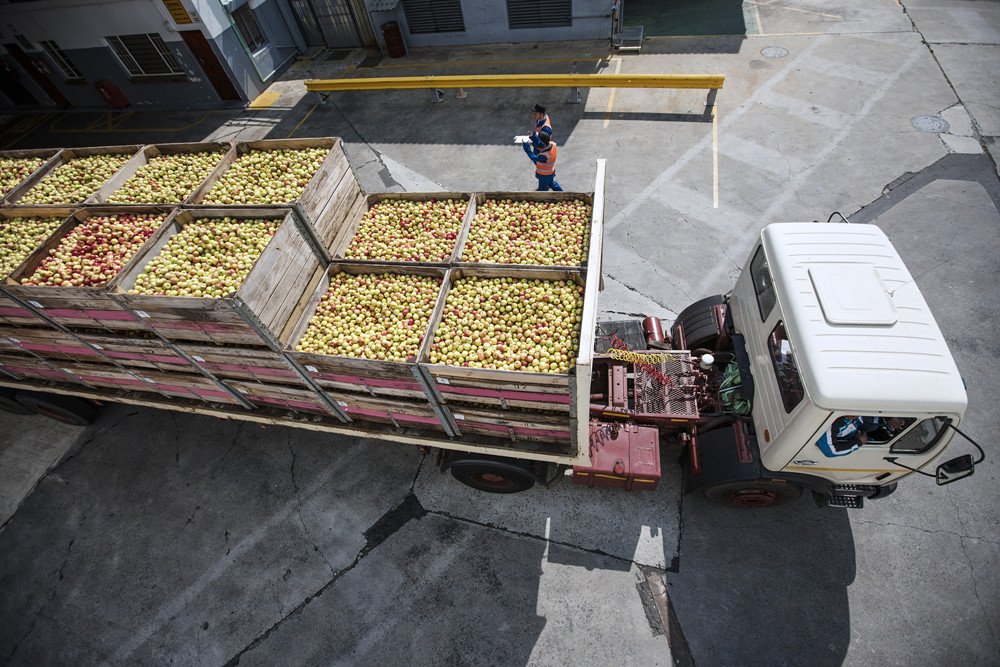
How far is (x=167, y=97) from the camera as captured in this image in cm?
1875

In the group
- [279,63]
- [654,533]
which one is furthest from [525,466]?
[279,63]

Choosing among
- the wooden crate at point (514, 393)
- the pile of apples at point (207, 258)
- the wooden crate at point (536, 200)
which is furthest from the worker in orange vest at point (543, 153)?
the pile of apples at point (207, 258)

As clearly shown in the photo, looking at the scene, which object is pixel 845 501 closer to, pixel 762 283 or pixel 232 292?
pixel 762 283

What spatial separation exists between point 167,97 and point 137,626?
65.3 feet

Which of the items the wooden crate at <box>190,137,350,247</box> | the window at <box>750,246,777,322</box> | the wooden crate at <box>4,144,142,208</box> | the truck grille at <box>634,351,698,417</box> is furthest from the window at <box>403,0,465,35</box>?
the truck grille at <box>634,351,698,417</box>

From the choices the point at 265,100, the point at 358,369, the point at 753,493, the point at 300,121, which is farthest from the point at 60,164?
the point at 753,493

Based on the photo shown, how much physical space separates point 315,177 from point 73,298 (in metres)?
3.13

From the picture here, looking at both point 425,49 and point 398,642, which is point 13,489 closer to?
point 398,642

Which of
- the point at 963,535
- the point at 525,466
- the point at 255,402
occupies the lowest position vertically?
the point at 963,535

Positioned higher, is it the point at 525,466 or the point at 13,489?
the point at 525,466

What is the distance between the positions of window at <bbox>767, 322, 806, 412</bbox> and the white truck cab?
0.01 m

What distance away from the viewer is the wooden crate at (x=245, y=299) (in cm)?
502

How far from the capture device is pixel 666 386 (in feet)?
21.5

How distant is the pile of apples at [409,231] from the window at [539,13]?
46.7 feet
